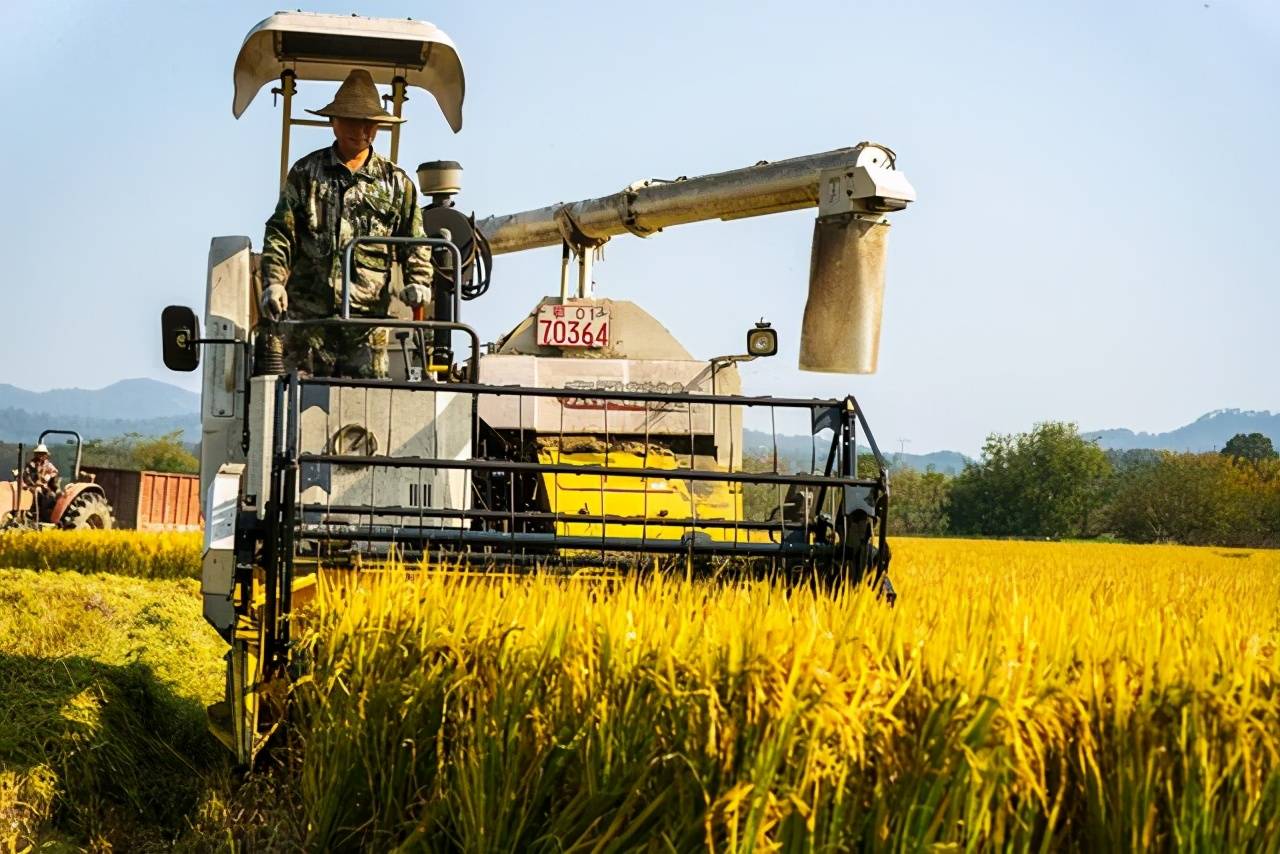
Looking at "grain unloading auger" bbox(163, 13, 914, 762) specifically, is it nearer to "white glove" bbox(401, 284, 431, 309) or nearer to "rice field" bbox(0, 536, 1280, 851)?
"white glove" bbox(401, 284, 431, 309)

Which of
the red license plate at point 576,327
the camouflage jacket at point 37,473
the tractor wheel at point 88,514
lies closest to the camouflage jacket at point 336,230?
the red license plate at point 576,327

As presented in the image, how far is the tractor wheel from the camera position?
2239 cm

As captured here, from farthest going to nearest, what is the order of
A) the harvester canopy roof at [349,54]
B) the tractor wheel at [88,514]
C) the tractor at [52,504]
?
1. the tractor wheel at [88,514]
2. the tractor at [52,504]
3. the harvester canopy roof at [349,54]

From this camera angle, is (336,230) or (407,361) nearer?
(407,361)

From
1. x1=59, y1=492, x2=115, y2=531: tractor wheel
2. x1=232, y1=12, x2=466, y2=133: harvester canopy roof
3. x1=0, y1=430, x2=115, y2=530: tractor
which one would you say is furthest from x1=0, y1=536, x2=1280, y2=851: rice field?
x1=59, y1=492, x2=115, y2=531: tractor wheel

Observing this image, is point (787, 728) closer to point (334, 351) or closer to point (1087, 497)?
point (334, 351)

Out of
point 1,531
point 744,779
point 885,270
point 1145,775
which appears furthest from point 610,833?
point 1,531

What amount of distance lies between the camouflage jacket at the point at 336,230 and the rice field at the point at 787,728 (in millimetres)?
3571

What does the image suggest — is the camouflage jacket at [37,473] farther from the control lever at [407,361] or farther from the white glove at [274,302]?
the white glove at [274,302]

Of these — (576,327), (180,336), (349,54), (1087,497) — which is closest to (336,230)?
(180,336)

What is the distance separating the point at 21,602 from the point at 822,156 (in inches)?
252

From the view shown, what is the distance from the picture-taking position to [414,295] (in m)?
7.25

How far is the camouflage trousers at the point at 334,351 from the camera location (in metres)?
7.52

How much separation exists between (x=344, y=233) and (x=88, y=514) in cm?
1686
